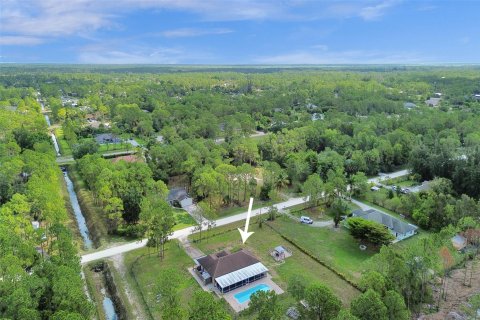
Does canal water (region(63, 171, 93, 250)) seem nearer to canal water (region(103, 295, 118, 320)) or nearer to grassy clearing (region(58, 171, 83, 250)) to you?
grassy clearing (region(58, 171, 83, 250))

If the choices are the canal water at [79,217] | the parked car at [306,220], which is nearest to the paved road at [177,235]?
the canal water at [79,217]

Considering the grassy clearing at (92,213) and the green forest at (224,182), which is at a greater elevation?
the green forest at (224,182)

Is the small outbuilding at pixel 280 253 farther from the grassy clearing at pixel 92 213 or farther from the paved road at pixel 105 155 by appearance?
the paved road at pixel 105 155

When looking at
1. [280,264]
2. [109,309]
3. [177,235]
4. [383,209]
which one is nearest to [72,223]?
[177,235]

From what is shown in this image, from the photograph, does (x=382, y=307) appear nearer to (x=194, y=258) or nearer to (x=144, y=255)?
(x=194, y=258)

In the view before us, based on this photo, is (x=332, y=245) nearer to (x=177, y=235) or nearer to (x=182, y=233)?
(x=182, y=233)

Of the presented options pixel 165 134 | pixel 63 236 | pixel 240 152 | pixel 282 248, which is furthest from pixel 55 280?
pixel 165 134

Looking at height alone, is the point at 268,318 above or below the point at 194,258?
above
